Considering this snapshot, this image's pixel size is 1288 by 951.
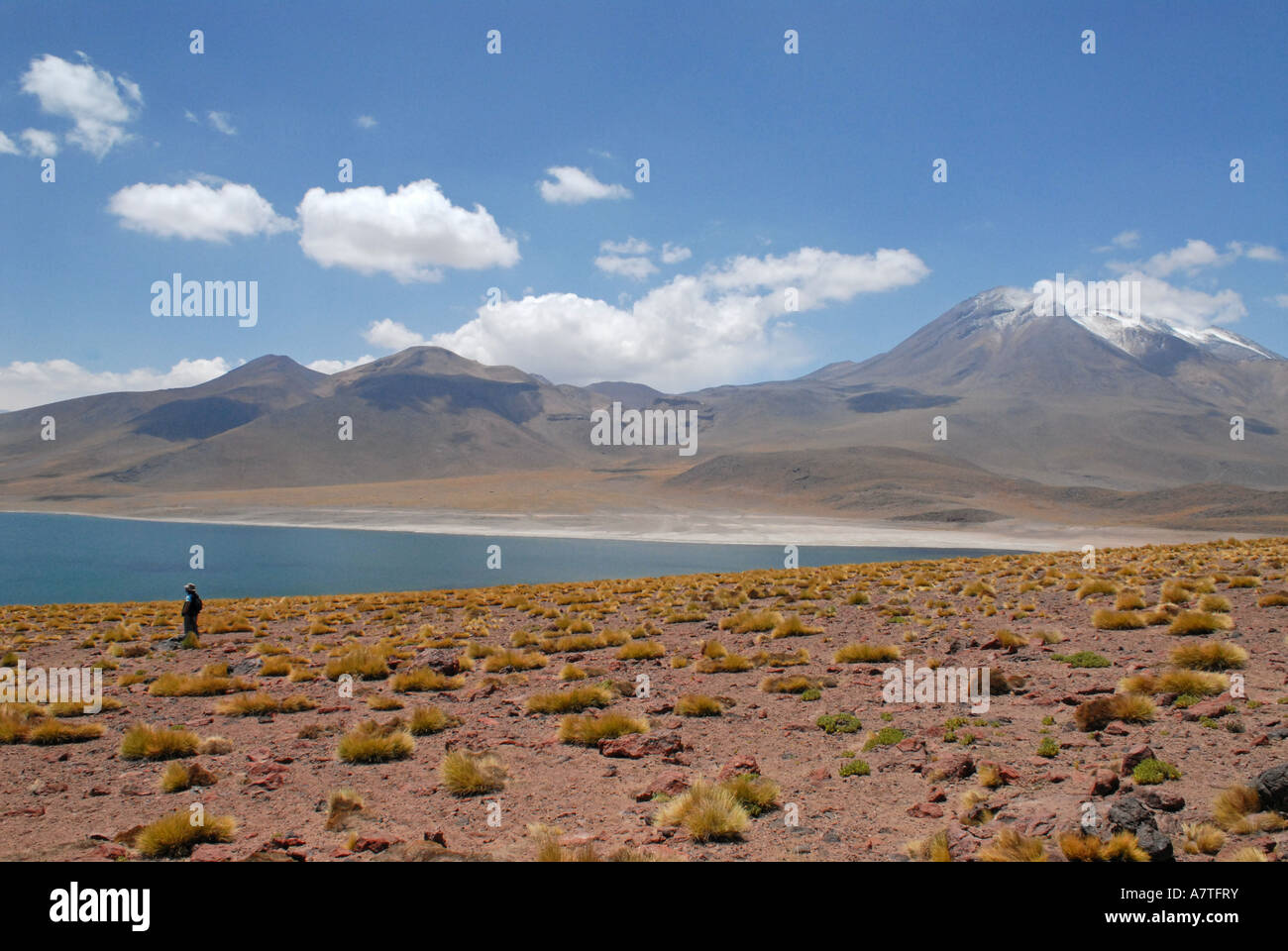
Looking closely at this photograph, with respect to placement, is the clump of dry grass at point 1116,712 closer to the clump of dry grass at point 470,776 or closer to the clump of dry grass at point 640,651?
the clump of dry grass at point 470,776

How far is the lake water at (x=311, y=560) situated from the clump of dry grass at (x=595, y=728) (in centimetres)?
3386

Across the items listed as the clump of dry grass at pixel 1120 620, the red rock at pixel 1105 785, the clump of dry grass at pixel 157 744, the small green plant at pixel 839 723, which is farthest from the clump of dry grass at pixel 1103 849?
Result: the clump of dry grass at pixel 1120 620

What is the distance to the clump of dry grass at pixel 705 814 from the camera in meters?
5.44

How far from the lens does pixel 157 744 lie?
7.86 metres

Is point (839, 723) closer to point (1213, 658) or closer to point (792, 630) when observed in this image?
point (1213, 658)

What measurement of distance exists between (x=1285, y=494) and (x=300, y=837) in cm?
13238

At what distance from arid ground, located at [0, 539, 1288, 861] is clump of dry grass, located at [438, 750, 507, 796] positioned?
0.10 ft

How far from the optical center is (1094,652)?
395 inches

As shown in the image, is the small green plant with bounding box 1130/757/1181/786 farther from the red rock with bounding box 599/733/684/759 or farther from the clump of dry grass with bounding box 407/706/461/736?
the clump of dry grass with bounding box 407/706/461/736

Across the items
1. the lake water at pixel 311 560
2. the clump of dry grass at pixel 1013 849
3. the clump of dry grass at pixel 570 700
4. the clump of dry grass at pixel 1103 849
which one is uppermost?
the clump of dry grass at pixel 1103 849

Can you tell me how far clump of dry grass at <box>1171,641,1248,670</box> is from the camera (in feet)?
27.8
